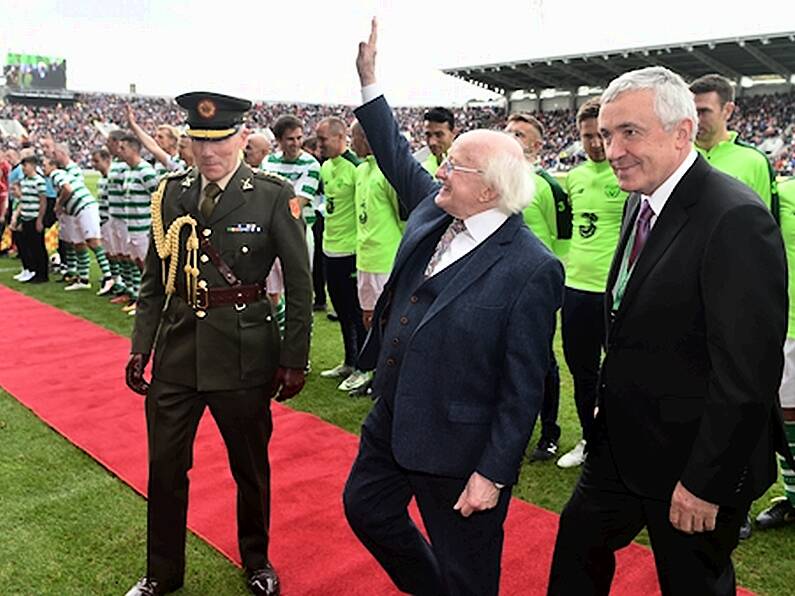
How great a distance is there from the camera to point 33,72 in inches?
2453

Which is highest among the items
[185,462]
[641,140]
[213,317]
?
[641,140]

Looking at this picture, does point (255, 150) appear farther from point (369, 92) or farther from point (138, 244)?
point (369, 92)

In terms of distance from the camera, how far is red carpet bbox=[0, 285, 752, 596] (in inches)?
126

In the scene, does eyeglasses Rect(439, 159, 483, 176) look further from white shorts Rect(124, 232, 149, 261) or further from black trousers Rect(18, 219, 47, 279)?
black trousers Rect(18, 219, 47, 279)

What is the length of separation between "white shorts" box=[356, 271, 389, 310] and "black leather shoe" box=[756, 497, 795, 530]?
2758 mm

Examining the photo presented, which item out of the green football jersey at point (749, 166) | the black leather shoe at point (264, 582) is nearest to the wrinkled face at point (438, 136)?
the green football jersey at point (749, 166)

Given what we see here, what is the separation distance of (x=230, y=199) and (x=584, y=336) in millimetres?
2115

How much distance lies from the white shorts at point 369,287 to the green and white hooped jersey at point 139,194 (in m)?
3.38

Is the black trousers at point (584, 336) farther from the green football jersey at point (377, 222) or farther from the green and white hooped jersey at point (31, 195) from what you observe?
the green and white hooped jersey at point (31, 195)

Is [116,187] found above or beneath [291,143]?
beneath

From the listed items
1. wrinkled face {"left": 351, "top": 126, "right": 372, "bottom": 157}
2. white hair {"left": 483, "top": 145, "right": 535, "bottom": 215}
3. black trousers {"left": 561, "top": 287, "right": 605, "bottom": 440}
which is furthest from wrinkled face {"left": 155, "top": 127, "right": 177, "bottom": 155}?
white hair {"left": 483, "top": 145, "right": 535, "bottom": 215}

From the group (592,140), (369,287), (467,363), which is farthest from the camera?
(369,287)

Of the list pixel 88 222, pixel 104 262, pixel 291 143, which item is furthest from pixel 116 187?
pixel 291 143

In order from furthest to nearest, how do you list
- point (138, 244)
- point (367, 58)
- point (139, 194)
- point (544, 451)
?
point (138, 244)
point (139, 194)
point (544, 451)
point (367, 58)
